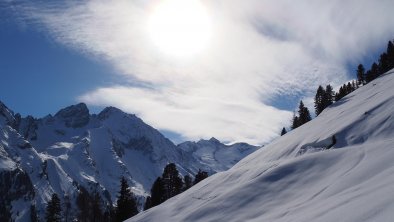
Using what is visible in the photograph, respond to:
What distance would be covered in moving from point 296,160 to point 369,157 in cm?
625

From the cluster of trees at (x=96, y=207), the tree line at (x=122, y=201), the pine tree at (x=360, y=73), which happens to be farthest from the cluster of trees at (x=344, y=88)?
the cluster of trees at (x=96, y=207)

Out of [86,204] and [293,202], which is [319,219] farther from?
[86,204]

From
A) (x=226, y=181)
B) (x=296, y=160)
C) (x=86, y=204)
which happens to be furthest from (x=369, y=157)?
(x=86, y=204)

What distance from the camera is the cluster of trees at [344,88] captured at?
9381 cm

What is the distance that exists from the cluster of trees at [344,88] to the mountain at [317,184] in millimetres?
63259

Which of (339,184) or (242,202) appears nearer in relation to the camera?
(339,184)

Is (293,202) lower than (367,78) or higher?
lower

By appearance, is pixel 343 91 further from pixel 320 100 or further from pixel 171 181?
pixel 171 181

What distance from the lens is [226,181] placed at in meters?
33.8

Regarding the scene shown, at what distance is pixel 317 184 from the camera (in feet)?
74.6

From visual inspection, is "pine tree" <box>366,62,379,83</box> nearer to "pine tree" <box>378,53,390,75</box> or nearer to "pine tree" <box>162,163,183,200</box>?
"pine tree" <box>378,53,390,75</box>

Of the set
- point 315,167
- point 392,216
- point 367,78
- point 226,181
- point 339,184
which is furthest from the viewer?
point 367,78

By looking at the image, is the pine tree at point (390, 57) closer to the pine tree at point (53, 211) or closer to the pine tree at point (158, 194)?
the pine tree at point (158, 194)

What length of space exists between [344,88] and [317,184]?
81.2 m
